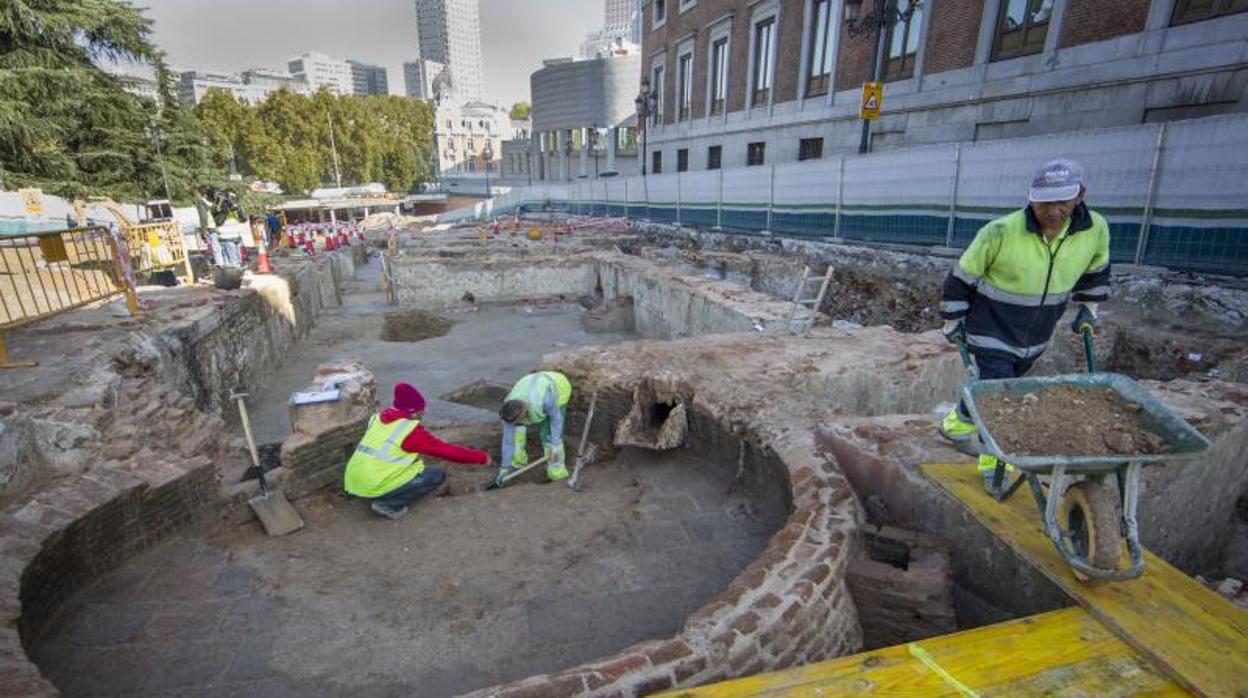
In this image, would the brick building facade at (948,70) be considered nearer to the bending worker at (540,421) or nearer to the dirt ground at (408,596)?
the bending worker at (540,421)

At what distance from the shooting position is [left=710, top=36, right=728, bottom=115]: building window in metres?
24.6

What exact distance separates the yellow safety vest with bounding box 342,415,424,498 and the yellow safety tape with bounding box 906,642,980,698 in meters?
3.69

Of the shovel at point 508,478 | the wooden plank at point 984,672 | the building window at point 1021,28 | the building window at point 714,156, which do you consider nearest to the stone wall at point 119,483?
the shovel at point 508,478

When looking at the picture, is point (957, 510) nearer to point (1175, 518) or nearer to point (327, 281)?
point (1175, 518)

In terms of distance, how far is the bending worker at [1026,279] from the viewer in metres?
2.90

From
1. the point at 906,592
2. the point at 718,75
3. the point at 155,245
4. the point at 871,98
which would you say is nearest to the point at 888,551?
the point at 906,592

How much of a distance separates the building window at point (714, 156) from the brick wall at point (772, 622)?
23187mm

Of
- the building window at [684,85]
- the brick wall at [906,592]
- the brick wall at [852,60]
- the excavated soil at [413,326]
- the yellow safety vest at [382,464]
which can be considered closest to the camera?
the brick wall at [906,592]

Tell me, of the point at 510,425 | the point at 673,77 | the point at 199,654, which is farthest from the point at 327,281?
the point at 673,77

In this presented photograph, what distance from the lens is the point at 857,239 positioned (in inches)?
451

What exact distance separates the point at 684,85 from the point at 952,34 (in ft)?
50.0

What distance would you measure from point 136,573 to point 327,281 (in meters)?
13.7

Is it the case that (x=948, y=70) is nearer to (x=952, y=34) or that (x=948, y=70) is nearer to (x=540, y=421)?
(x=952, y=34)

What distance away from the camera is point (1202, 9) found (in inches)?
387
